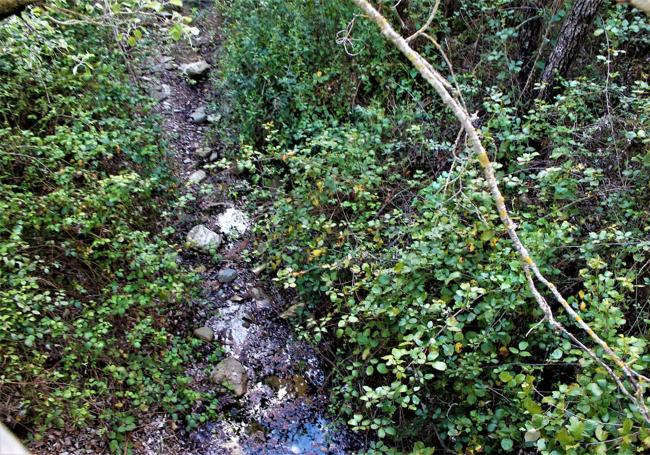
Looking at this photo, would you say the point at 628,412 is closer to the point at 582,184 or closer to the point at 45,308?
the point at 582,184

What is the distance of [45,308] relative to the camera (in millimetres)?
3043

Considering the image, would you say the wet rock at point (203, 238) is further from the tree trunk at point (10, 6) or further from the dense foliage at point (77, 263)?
the tree trunk at point (10, 6)

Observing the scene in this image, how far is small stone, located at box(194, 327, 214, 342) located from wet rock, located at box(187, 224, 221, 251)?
922mm

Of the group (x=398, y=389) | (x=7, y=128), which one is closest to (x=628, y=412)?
(x=398, y=389)

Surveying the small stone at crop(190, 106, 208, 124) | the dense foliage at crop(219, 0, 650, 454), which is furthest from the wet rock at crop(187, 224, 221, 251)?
the small stone at crop(190, 106, 208, 124)

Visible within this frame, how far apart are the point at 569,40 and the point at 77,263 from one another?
14.8ft

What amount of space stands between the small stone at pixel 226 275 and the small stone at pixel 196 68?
348cm

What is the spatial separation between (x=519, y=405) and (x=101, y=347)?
2.75 metres

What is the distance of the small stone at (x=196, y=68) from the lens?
6.71 meters

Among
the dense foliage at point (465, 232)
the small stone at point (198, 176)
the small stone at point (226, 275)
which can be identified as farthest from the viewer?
the small stone at point (198, 176)

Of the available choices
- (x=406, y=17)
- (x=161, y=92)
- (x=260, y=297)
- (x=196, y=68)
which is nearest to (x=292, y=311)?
(x=260, y=297)

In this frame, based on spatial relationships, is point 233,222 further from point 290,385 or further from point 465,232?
point 465,232

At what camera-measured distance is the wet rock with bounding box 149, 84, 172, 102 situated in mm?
6146

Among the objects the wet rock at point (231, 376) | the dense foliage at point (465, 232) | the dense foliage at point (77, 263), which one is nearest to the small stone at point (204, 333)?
the dense foliage at point (77, 263)
